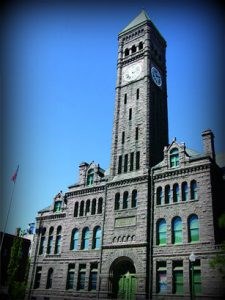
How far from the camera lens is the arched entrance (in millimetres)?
32531

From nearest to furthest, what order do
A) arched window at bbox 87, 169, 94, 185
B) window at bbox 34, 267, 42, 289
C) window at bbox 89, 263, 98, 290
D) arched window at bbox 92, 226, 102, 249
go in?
window at bbox 89, 263, 98, 290 < arched window at bbox 92, 226, 102, 249 < window at bbox 34, 267, 42, 289 < arched window at bbox 87, 169, 94, 185

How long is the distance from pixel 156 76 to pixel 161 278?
25.9 metres

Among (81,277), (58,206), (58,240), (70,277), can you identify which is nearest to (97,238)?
(81,277)

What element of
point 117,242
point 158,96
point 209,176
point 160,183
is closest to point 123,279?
point 117,242

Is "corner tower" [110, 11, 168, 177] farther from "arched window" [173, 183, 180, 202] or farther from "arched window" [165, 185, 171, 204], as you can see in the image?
"arched window" [173, 183, 180, 202]

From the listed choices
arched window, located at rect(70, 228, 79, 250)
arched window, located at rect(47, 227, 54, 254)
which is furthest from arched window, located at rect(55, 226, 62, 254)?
arched window, located at rect(70, 228, 79, 250)

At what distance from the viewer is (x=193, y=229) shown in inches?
1222

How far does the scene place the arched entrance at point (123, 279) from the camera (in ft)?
107

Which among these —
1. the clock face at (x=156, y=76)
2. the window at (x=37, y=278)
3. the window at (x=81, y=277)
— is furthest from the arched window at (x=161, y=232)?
the clock face at (x=156, y=76)

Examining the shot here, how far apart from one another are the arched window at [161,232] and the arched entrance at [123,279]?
3.47 meters

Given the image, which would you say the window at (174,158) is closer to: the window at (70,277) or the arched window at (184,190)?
the arched window at (184,190)

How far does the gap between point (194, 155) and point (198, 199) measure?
5.83m

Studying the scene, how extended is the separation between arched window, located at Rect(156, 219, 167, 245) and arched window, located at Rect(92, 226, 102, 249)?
24.0 feet

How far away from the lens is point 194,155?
3566 centimetres
